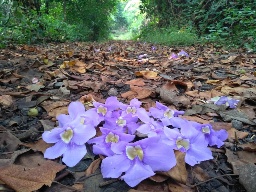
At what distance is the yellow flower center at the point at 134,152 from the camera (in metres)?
0.79

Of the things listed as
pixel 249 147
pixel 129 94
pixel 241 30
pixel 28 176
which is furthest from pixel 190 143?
pixel 241 30

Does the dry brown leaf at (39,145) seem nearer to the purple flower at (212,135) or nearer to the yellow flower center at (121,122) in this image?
the yellow flower center at (121,122)

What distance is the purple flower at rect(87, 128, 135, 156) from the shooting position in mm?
854

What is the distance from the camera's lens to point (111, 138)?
2.95 ft

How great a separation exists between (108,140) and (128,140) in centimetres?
7

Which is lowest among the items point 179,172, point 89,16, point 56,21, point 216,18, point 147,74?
point 89,16

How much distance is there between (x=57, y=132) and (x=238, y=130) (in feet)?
2.73

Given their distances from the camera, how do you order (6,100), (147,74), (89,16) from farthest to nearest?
(89,16) → (147,74) → (6,100)

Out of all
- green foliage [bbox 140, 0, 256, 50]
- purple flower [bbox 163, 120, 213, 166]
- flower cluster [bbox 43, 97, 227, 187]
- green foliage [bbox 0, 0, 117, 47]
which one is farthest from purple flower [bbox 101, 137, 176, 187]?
green foliage [bbox 140, 0, 256, 50]

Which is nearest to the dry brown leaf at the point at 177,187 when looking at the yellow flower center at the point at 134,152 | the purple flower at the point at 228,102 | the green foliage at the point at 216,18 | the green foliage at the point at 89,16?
the yellow flower center at the point at 134,152

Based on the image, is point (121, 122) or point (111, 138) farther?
point (121, 122)

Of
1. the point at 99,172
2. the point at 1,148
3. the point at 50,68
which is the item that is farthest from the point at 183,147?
the point at 50,68

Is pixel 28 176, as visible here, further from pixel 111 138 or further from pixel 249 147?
pixel 249 147

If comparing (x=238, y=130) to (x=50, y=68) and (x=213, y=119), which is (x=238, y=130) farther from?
(x=50, y=68)
